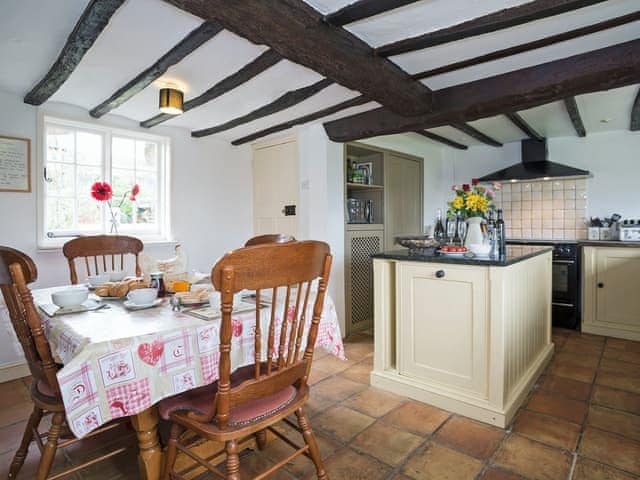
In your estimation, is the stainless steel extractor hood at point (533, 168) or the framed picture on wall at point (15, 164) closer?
the framed picture on wall at point (15, 164)

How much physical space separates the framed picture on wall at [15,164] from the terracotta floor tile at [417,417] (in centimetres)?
294

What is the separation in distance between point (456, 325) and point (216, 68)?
206cm

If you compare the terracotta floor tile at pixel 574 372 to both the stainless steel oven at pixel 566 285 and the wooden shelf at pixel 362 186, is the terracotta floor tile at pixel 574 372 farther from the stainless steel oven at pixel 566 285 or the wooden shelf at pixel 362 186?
the wooden shelf at pixel 362 186

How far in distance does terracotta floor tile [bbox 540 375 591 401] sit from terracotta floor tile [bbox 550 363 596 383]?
73 millimetres

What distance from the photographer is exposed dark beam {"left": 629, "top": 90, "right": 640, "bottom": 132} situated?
3.04 meters

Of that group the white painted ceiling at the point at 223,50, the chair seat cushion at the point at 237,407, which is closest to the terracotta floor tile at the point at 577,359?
the white painted ceiling at the point at 223,50

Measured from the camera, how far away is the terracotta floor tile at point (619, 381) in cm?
244

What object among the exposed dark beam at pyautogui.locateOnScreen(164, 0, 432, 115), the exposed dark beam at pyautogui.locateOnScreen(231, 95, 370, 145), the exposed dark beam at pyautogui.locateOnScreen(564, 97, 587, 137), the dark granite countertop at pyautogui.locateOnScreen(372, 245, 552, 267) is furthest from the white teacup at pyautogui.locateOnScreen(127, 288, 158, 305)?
the exposed dark beam at pyautogui.locateOnScreen(564, 97, 587, 137)

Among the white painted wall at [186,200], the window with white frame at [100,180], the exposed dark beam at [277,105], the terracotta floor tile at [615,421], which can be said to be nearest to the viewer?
the terracotta floor tile at [615,421]

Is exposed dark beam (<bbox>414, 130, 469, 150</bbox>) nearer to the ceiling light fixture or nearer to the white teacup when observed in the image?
the ceiling light fixture

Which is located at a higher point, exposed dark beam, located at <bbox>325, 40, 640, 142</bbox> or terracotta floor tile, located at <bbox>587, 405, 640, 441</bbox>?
exposed dark beam, located at <bbox>325, 40, 640, 142</bbox>

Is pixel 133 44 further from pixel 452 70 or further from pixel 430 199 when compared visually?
pixel 430 199

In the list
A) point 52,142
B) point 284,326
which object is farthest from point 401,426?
point 52,142

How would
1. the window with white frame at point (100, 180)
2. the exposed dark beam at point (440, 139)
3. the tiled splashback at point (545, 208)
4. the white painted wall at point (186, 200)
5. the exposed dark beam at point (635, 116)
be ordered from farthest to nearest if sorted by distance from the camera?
the tiled splashback at point (545, 208), the exposed dark beam at point (440, 139), the exposed dark beam at point (635, 116), the window with white frame at point (100, 180), the white painted wall at point (186, 200)
